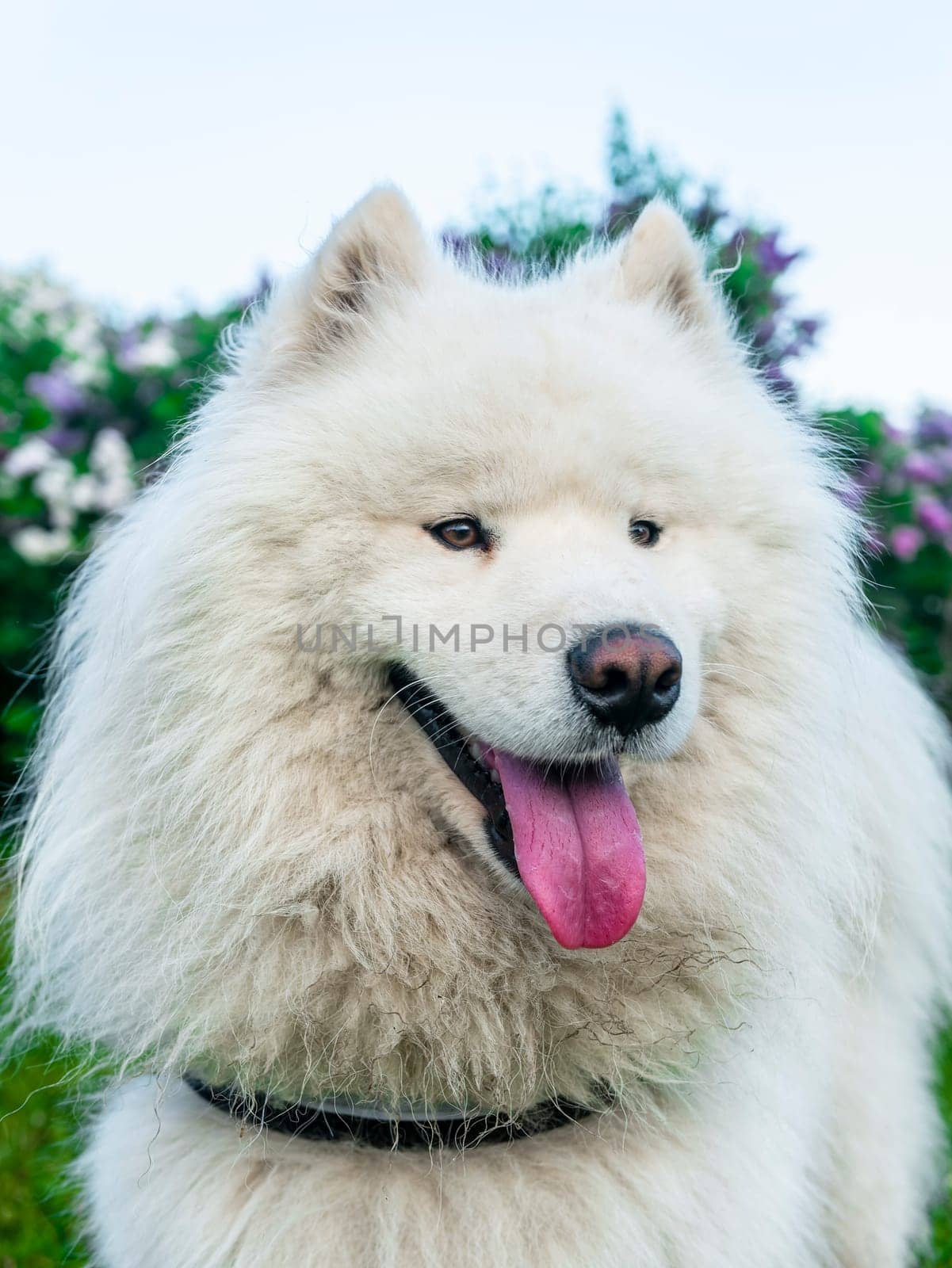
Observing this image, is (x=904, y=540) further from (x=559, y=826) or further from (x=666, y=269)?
(x=559, y=826)

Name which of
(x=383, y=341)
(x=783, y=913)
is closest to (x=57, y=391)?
(x=383, y=341)

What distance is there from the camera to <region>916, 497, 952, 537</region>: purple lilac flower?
6.47 metres

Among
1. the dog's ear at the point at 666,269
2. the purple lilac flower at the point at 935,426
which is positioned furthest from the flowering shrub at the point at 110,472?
the dog's ear at the point at 666,269

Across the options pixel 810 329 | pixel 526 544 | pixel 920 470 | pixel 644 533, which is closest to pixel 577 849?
pixel 526 544

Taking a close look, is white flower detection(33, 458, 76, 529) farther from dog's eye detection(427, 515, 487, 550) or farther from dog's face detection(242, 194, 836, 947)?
dog's eye detection(427, 515, 487, 550)

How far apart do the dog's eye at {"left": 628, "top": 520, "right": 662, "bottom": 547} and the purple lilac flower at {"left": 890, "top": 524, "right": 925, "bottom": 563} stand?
183 inches

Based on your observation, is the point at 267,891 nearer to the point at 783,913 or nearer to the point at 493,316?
the point at 783,913

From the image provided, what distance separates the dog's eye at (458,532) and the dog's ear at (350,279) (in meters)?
0.61

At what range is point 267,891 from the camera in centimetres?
209

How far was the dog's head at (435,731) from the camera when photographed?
6.72ft

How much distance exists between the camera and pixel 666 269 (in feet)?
9.00

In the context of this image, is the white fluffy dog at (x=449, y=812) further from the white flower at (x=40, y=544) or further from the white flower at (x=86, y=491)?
the white flower at (x=40, y=544)

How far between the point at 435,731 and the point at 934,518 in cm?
534

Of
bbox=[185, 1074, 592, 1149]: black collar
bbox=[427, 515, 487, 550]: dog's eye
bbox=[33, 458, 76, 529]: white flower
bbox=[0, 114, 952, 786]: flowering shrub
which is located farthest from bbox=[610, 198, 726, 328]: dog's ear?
bbox=[33, 458, 76, 529]: white flower
